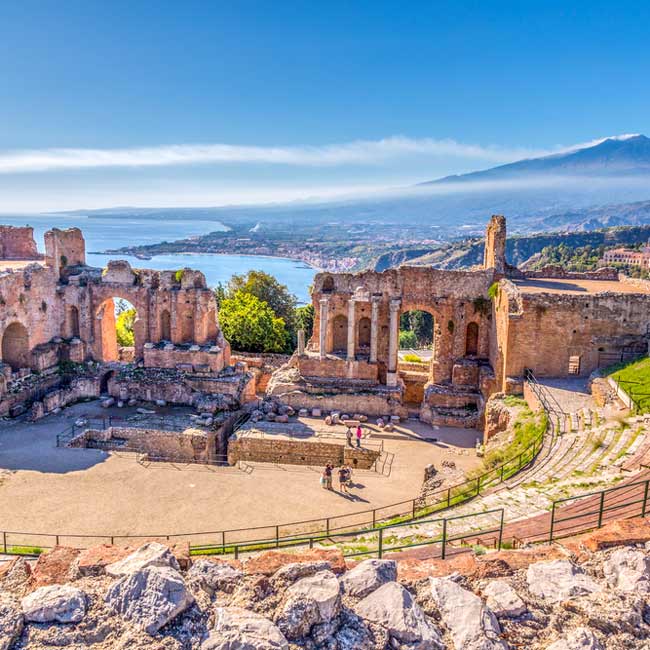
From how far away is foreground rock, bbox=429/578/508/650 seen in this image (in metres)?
5.92

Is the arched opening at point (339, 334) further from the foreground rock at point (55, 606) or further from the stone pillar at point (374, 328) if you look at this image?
the foreground rock at point (55, 606)

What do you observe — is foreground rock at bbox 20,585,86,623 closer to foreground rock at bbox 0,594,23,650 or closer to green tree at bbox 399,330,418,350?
foreground rock at bbox 0,594,23,650

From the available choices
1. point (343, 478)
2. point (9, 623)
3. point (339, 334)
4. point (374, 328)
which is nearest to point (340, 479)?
point (343, 478)

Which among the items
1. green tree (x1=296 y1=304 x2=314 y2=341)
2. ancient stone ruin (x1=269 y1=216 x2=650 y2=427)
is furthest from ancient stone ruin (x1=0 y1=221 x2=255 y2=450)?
green tree (x1=296 y1=304 x2=314 y2=341)

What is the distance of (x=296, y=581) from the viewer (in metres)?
6.50

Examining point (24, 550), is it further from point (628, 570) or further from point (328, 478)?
point (628, 570)

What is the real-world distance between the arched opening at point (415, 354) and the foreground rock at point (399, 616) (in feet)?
72.7

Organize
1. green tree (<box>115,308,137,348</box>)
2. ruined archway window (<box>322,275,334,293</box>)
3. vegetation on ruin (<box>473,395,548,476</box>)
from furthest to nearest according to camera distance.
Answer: green tree (<box>115,308,137,348</box>) → ruined archway window (<box>322,275,334,293</box>) → vegetation on ruin (<box>473,395,548,476</box>)

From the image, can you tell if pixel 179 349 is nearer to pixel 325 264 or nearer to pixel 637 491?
pixel 637 491

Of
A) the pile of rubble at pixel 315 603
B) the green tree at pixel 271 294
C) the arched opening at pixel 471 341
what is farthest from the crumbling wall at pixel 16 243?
the pile of rubble at pixel 315 603

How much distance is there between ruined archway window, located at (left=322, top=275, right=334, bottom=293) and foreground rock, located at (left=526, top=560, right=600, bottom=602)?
2262 cm

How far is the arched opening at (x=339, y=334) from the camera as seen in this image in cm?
3002

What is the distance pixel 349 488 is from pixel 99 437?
434 inches

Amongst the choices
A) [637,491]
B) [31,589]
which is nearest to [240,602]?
[31,589]
